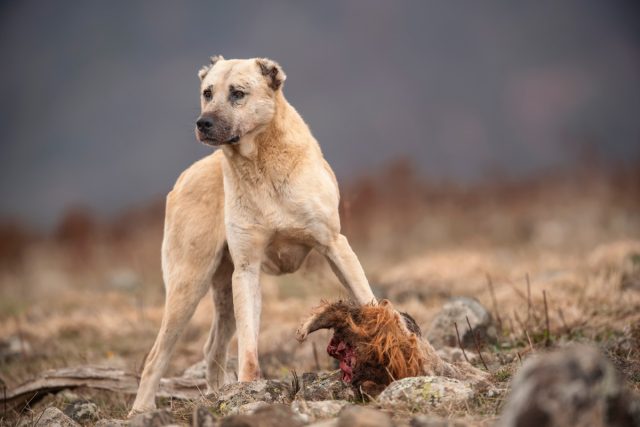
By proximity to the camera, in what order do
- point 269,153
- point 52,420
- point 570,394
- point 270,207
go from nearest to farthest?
point 570,394 → point 52,420 → point 270,207 → point 269,153

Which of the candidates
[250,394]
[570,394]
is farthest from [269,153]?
[570,394]

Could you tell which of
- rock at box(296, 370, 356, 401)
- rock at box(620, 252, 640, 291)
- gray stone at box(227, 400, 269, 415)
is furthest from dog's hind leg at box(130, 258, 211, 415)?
rock at box(620, 252, 640, 291)

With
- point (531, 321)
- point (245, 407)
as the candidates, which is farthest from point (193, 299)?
point (531, 321)

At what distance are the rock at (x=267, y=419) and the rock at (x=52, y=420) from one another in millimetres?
2011

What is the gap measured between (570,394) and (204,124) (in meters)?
3.64

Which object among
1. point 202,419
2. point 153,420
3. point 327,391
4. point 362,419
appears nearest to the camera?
point 362,419

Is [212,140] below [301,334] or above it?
above

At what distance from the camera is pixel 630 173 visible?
63.8ft

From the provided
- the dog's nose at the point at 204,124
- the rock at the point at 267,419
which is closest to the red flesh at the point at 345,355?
the rock at the point at 267,419

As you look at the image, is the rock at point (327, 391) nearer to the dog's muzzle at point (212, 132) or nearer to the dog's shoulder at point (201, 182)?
the dog's muzzle at point (212, 132)

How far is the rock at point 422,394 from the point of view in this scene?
3914 millimetres

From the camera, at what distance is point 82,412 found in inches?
224

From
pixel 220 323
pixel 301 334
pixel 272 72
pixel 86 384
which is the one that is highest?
pixel 272 72

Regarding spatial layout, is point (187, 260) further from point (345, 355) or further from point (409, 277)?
point (409, 277)
